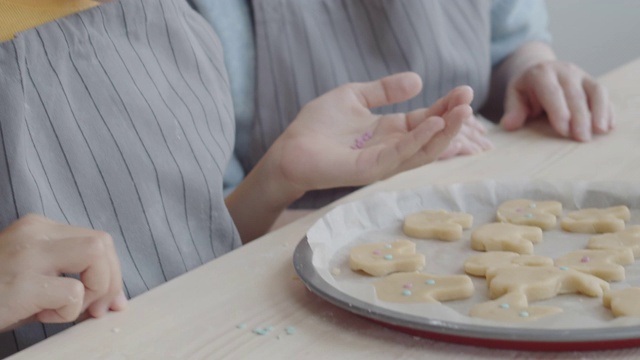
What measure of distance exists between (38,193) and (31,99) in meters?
0.10

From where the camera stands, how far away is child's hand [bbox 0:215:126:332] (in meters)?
0.64

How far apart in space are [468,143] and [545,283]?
44 centimetres

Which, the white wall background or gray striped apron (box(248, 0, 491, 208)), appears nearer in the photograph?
gray striped apron (box(248, 0, 491, 208))

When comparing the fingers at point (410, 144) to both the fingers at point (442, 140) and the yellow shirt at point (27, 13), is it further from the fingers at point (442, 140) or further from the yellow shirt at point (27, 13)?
the yellow shirt at point (27, 13)

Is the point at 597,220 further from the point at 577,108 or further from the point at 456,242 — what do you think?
the point at 577,108

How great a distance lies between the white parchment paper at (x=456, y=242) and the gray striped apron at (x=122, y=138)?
248 mm

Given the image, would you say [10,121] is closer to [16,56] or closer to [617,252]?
[16,56]

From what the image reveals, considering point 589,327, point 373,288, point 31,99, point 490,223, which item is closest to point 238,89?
point 31,99

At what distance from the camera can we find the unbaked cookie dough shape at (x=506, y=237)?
74 centimetres

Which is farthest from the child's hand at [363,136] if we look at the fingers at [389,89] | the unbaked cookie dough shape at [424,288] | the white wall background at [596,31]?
the white wall background at [596,31]

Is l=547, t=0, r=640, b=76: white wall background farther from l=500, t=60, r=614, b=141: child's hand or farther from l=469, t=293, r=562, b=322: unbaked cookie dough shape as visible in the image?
l=469, t=293, r=562, b=322: unbaked cookie dough shape

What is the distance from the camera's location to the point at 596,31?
2580 mm

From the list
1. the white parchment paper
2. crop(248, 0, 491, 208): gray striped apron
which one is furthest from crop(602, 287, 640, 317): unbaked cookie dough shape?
crop(248, 0, 491, 208): gray striped apron

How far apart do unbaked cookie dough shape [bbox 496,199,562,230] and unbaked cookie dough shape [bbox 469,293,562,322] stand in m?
0.18
